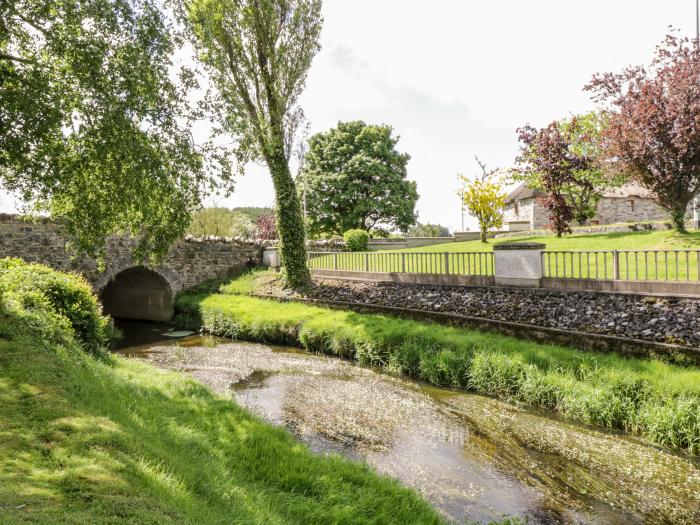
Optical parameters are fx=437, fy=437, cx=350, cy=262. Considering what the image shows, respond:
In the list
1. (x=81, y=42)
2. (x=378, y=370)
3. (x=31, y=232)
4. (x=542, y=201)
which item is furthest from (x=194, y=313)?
(x=542, y=201)

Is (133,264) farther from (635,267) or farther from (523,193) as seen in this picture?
(523,193)

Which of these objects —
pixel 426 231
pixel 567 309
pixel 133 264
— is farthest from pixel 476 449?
pixel 426 231

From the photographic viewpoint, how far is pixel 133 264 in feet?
60.5

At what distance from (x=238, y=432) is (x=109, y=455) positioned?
250 centimetres

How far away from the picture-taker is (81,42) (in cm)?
672

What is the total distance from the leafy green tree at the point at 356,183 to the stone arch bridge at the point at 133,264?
11.7m

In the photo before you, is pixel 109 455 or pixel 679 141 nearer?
pixel 109 455

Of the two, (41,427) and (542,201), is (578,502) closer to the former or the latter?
(41,427)

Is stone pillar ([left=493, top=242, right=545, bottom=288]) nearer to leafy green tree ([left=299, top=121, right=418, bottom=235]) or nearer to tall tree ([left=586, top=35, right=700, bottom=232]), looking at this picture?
tall tree ([left=586, top=35, right=700, bottom=232])

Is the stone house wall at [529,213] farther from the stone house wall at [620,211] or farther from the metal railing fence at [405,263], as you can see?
the metal railing fence at [405,263]

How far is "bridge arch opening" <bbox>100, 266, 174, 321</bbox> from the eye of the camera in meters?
20.8

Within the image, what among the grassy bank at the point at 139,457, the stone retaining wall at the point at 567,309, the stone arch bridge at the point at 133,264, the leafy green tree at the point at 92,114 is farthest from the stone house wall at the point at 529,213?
the grassy bank at the point at 139,457

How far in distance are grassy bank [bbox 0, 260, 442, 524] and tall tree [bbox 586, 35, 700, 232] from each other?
53.9 feet

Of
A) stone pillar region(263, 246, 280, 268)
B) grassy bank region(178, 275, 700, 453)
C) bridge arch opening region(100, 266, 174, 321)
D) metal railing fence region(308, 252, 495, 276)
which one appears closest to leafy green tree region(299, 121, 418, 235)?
stone pillar region(263, 246, 280, 268)
